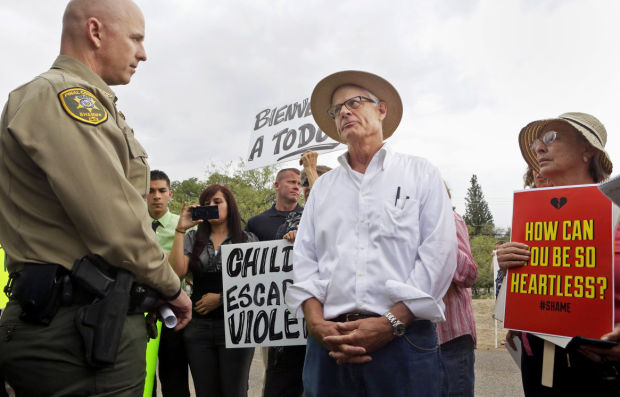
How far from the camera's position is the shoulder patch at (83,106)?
1.69 meters

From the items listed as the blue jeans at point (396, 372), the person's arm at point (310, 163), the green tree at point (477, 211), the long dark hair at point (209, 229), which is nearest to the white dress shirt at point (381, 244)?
the blue jeans at point (396, 372)

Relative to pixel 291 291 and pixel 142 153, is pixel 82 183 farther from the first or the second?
pixel 291 291

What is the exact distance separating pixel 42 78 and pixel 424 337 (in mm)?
1915

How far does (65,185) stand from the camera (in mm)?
1607

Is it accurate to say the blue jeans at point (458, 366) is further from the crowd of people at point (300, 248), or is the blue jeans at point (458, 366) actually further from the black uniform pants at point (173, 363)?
the black uniform pants at point (173, 363)

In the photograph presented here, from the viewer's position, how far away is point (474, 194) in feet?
259

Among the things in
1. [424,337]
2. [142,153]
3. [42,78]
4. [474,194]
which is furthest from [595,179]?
[474,194]

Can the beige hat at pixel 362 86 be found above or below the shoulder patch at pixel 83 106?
above

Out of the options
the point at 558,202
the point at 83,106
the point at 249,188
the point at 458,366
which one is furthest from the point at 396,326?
the point at 249,188

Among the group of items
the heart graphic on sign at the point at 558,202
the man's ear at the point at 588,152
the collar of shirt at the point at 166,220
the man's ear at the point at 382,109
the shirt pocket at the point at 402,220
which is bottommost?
the shirt pocket at the point at 402,220

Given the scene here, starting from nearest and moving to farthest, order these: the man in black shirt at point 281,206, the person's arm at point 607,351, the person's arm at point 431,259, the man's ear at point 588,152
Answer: the person's arm at point 607,351, the person's arm at point 431,259, the man's ear at point 588,152, the man in black shirt at point 281,206

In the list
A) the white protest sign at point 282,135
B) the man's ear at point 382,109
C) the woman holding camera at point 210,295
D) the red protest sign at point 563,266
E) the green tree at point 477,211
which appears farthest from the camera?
the green tree at point 477,211

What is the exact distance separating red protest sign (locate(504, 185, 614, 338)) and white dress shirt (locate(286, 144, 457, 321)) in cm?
34

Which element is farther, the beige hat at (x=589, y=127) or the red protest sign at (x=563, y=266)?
the beige hat at (x=589, y=127)
